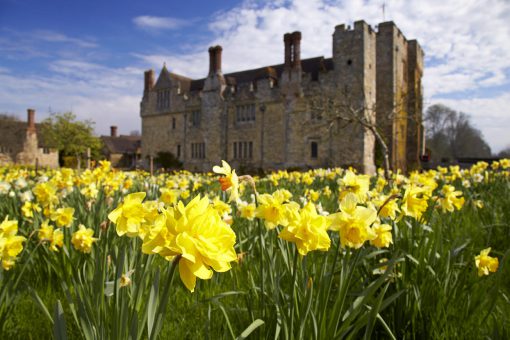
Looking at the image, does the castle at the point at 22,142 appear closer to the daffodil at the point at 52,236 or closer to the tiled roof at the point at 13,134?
the tiled roof at the point at 13,134

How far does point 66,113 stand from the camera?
31828 millimetres

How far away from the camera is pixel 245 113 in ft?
83.1

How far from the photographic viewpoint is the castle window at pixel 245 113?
25.0 meters

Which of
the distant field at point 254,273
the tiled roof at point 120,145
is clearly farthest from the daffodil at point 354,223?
the tiled roof at point 120,145

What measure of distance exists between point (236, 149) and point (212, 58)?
24.3ft

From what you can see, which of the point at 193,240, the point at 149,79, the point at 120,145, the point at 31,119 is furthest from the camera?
the point at 120,145

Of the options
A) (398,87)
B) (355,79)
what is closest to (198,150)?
(355,79)

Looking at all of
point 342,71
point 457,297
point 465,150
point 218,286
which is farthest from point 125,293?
point 465,150

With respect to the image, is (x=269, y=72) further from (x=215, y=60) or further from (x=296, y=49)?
(x=215, y=60)

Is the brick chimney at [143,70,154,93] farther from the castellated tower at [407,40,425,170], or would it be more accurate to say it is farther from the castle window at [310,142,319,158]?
the castellated tower at [407,40,425,170]

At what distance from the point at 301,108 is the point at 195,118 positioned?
979 centimetres

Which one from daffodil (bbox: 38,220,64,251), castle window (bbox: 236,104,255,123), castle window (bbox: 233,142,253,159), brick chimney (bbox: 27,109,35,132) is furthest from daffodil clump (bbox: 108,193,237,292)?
brick chimney (bbox: 27,109,35,132)

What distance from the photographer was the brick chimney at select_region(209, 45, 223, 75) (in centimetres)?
2627

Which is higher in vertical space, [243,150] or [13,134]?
[13,134]
